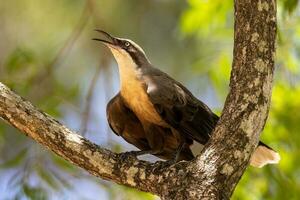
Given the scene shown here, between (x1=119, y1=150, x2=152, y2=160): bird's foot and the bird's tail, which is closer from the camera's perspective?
(x1=119, y1=150, x2=152, y2=160): bird's foot

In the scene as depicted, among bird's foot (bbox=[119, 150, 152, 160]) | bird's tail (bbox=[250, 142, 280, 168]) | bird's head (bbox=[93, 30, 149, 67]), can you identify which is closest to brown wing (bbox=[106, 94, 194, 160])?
bird's foot (bbox=[119, 150, 152, 160])

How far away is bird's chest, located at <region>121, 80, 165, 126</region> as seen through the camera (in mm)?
5637

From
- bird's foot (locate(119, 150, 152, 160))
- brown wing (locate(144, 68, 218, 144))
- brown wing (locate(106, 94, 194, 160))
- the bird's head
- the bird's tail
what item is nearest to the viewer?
bird's foot (locate(119, 150, 152, 160))

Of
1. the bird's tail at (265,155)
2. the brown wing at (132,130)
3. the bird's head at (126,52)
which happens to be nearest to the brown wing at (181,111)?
Answer: the brown wing at (132,130)

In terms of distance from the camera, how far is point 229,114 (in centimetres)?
468

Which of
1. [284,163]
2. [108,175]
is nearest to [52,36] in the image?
[284,163]

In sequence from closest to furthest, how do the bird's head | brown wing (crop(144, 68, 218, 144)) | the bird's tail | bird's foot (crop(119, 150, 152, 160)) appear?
1. bird's foot (crop(119, 150, 152, 160))
2. brown wing (crop(144, 68, 218, 144))
3. the bird's tail
4. the bird's head

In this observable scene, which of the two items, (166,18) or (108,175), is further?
(166,18)

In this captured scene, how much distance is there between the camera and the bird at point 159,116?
219 inches

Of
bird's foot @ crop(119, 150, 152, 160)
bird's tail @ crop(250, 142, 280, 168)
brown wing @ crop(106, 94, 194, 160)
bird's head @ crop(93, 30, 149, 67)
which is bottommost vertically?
bird's foot @ crop(119, 150, 152, 160)

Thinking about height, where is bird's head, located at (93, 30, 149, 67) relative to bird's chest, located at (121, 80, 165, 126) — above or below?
above

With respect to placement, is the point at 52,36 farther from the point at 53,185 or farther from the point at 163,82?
the point at 163,82

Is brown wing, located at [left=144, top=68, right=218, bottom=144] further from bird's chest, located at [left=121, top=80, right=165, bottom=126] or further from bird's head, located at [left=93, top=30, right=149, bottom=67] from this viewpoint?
bird's head, located at [left=93, top=30, right=149, bottom=67]

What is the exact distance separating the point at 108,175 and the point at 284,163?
237cm
